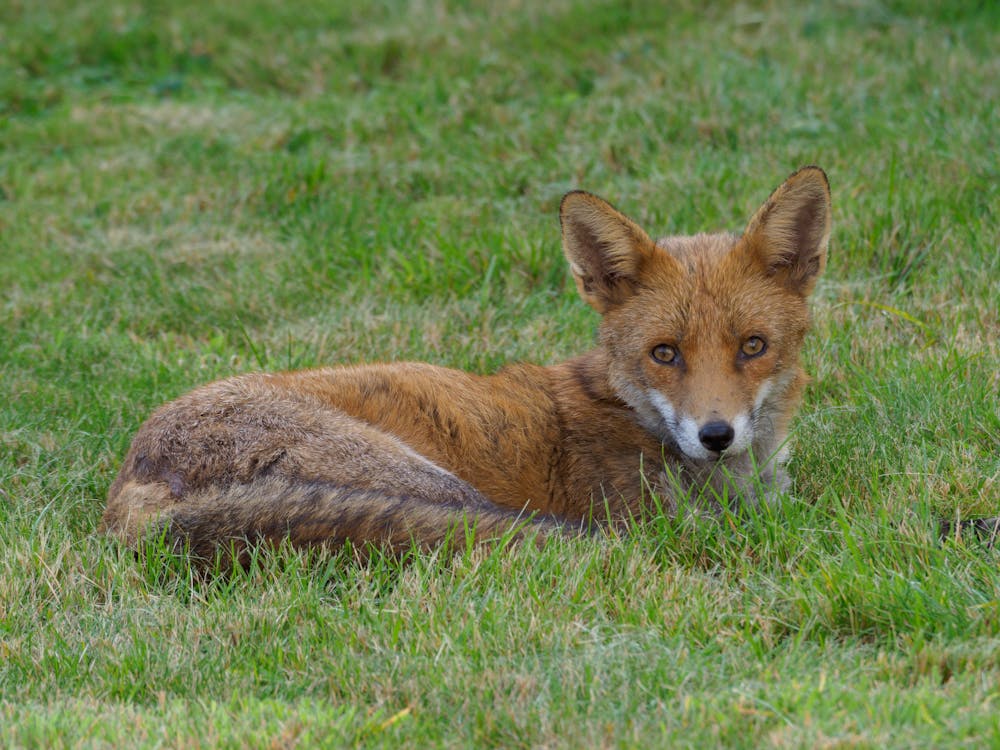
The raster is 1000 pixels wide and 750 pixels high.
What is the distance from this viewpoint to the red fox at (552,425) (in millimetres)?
4297

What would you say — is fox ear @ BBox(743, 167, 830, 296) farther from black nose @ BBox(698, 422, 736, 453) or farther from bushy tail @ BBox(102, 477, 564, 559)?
bushy tail @ BBox(102, 477, 564, 559)

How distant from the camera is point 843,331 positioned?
633 centimetres

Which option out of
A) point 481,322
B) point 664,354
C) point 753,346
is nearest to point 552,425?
point 664,354

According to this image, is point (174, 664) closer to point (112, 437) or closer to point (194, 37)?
point (112, 437)

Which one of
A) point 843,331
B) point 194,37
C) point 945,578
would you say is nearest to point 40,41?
point 194,37

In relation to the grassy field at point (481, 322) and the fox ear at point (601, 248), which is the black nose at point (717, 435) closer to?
the grassy field at point (481, 322)

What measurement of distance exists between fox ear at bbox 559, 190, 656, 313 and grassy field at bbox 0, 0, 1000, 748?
1.17 m

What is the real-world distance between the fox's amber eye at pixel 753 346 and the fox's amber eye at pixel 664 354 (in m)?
0.28

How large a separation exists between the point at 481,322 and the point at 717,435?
271 centimetres

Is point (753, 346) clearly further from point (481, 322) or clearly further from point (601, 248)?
point (481, 322)

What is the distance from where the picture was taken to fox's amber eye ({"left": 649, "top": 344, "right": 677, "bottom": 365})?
4.84 metres

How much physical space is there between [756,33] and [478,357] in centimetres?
560

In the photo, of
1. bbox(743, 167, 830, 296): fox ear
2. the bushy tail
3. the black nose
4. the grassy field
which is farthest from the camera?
bbox(743, 167, 830, 296): fox ear

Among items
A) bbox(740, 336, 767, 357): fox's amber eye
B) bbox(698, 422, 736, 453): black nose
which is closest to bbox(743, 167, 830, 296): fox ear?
bbox(740, 336, 767, 357): fox's amber eye
